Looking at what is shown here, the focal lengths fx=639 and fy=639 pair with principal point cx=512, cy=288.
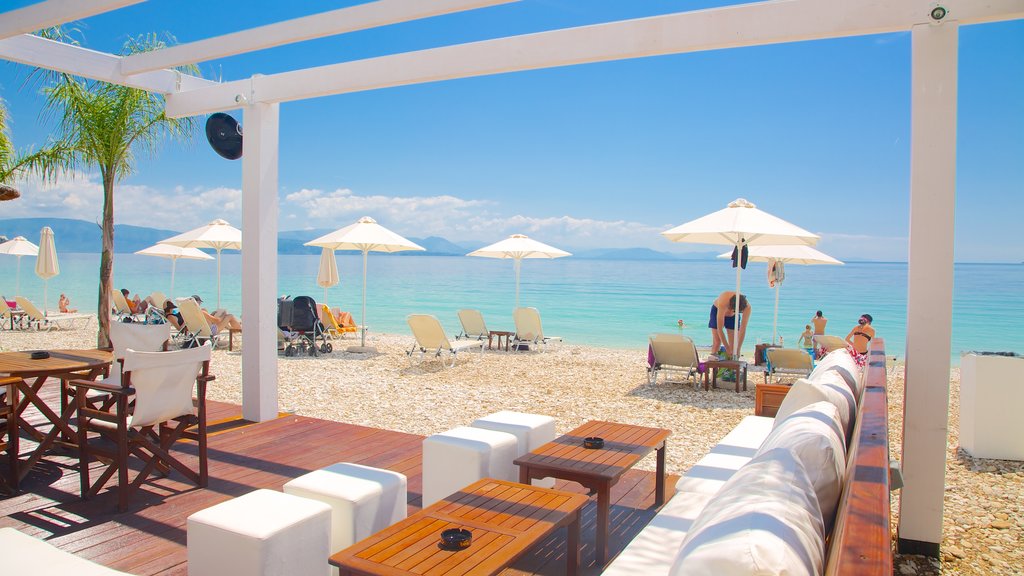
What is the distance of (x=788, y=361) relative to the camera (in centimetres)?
804

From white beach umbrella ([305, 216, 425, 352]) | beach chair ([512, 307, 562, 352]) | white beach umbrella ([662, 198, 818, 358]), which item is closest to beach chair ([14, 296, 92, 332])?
white beach umbrella ([305, 216, 425, 352])

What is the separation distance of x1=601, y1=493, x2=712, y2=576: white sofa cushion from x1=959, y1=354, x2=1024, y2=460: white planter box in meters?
3.60

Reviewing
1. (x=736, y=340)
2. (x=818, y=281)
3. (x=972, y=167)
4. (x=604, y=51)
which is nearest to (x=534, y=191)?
(x=818, y=281)

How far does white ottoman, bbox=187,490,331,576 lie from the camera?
208 cm

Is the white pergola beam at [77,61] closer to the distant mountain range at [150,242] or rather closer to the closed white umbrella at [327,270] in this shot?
the closed white umbrella at [327,270]

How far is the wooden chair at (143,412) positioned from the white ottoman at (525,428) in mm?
1587

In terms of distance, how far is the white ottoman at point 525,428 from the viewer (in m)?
3.42

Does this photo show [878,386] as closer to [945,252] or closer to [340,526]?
[945,252]

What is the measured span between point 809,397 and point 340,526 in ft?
6.30

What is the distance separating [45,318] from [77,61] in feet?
37.2

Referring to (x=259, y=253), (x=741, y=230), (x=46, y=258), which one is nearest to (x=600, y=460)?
(x=259, y=253)

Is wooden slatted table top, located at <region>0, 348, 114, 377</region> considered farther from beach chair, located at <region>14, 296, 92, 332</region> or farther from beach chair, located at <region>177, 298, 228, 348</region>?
beach chair, located at <region>14, 296, 92, 332</region>

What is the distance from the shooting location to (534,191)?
205ft

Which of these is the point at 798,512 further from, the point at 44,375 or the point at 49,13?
the point at 49,13
